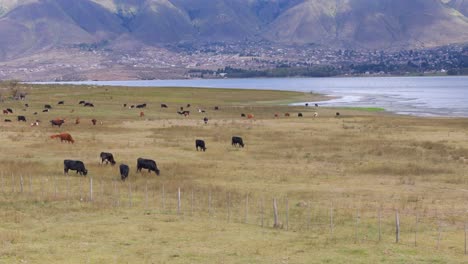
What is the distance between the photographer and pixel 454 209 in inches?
1280

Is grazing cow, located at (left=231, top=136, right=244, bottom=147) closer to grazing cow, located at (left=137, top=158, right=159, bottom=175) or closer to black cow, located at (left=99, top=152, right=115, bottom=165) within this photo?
black cow, located at (left=99, top=152, right=115, bottom=165)

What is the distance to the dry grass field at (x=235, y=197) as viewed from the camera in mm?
23609

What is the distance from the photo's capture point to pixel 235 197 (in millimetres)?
34750

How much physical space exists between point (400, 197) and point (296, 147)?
22.6 meters

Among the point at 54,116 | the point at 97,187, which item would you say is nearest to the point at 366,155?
the point at 97,187

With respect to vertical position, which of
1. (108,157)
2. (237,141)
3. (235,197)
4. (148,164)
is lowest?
(235,197)

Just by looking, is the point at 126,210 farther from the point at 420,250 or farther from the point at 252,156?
the point at 252,156

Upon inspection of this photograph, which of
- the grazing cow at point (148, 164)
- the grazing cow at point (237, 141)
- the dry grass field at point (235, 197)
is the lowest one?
the dry grass field at point (235, 197)

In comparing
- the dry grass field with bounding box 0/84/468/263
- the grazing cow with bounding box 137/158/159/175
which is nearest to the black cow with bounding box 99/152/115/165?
the dry grass field with bounding box 0/84/468/263

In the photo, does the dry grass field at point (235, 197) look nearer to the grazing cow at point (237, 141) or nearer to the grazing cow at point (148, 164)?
the grazing cow at point (148, 164)

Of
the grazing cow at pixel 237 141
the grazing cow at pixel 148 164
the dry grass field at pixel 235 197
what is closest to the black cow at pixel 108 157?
the dry grass field at pixel 235 197

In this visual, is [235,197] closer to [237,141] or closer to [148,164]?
[148,164]

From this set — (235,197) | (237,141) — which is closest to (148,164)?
(235,197)

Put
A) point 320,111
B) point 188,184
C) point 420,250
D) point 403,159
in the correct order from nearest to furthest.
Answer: point 420,250
point 188,184
point 403,159
point 320,111
